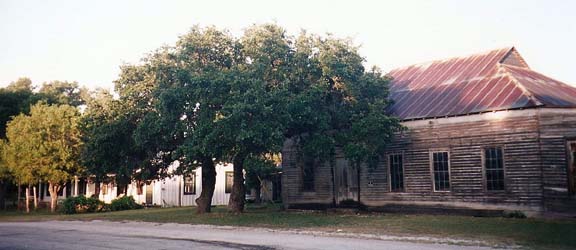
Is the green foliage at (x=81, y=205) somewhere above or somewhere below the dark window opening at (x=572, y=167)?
below

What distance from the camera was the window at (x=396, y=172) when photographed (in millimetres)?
24641

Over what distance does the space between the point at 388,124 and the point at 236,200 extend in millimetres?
8895

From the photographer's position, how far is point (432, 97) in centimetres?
2511

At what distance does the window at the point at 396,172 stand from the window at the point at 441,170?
181 cm

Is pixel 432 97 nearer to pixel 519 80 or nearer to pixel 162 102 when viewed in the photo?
pixel 519 80

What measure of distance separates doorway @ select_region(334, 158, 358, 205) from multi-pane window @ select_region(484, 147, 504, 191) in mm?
7157

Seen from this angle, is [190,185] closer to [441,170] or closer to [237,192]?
[237,192]

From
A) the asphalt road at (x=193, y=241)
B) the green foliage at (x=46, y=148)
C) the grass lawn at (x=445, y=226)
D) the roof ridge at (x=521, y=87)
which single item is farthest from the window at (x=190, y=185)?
the roof ridge at (x=521, y=87)

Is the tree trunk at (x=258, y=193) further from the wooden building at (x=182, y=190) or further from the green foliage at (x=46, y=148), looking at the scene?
the green foliage at (x=46, y=148)

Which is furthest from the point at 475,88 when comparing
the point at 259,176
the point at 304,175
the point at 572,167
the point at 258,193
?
the point at 258,193

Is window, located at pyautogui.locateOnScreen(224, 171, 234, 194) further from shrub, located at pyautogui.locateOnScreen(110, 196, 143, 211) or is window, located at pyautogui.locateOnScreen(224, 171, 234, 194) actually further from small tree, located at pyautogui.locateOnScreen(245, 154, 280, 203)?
shrub, located at pyautogui.locateOnScreen(110, 196, 143, 211)

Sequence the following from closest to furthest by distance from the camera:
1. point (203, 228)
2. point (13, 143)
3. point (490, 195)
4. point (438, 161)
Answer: point (203, 228) < point (490, 195) < point (438, 161) < point (13, 143)

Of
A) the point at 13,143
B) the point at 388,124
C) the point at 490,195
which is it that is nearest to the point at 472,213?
the point at 490,195

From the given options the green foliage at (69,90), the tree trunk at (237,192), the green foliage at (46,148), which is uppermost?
the green foliage at (69,90)
